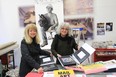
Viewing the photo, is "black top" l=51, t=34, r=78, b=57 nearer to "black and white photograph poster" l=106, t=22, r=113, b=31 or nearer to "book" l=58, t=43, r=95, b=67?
"book" l=58, t=43, r=95, b=67

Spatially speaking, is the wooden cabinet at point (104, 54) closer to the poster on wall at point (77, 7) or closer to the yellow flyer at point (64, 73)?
the poster on wall at point (77, 7)

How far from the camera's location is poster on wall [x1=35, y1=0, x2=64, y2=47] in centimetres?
376

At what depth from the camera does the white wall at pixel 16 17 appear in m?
3.72

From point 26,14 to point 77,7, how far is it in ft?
3.73

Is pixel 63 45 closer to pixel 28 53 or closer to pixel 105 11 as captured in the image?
pixel 28 53

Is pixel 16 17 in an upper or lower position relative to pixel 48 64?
upper

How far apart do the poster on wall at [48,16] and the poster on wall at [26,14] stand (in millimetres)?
104

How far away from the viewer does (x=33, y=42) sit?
243 cm

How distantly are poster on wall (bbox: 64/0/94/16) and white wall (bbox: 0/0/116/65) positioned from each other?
5.8 inches

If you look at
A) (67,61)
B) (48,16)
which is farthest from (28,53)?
(48,16)

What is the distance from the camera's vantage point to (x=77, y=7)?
379 cm

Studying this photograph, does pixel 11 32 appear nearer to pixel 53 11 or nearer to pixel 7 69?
pixel 7 69

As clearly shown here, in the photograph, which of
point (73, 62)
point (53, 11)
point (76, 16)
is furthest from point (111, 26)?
point (73, 62)

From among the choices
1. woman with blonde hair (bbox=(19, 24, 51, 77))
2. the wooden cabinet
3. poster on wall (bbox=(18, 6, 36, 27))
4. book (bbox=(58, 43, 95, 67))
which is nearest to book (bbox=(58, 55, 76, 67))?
book (bbox=(58, 43, 95, 67))
